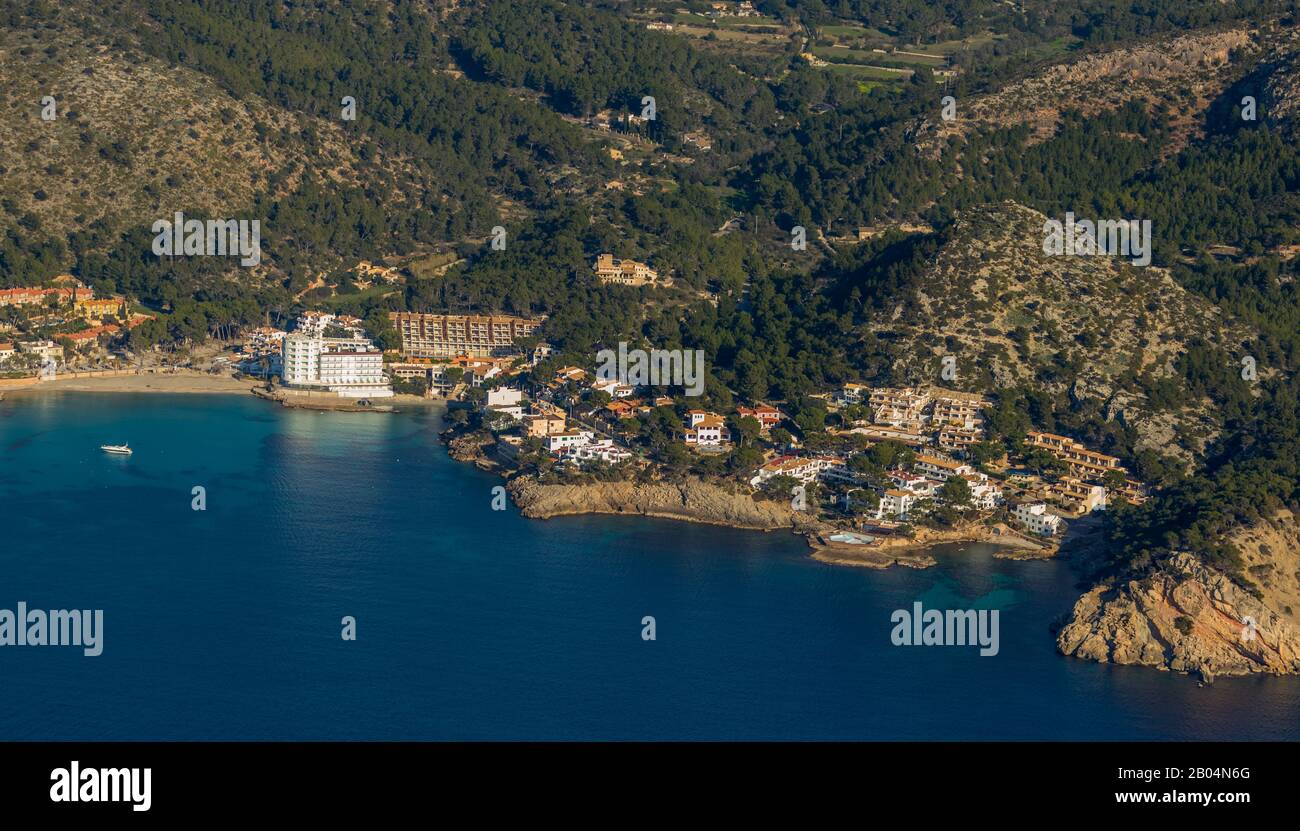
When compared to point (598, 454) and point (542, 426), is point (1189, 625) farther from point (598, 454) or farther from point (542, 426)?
point (542, 426)

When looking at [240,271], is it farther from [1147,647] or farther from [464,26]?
[1147,647]

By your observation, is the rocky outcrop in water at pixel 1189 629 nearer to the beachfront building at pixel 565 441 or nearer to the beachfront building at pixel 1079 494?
the beachfront building at pixel 1079 494

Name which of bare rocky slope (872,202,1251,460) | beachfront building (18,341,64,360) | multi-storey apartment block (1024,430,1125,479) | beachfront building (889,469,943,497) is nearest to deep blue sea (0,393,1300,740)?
beachfront building (889,469,943,497)

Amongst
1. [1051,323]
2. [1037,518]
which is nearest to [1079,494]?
[1037,518]

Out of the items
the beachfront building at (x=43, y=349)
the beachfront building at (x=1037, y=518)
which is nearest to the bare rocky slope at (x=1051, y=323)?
the beachfront building at (x=1037, y=518)

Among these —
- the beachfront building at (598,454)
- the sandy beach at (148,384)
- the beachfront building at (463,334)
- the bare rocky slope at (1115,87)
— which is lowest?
the beachfront building at (598,454)
